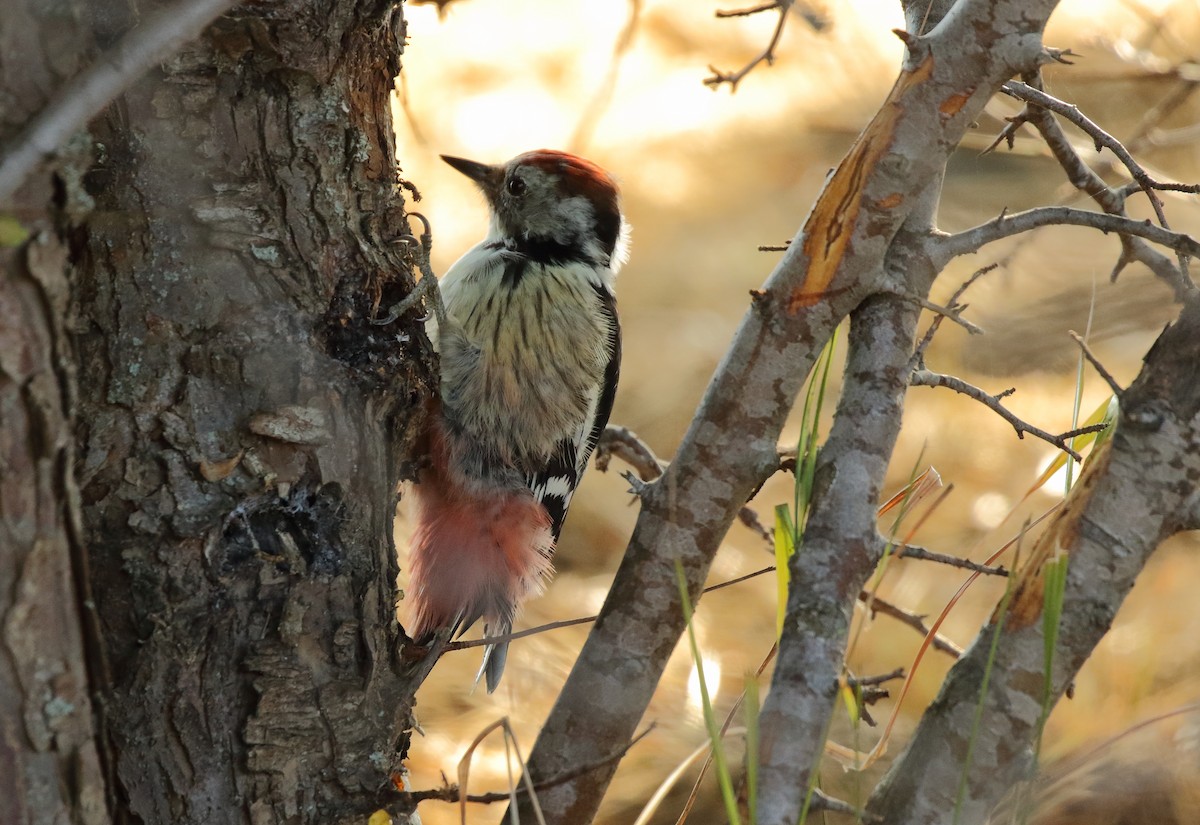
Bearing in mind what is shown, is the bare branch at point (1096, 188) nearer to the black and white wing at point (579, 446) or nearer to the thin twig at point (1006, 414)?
the thin twig at point (1006, 414)

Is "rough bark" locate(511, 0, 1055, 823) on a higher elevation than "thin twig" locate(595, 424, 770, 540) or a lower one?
lower

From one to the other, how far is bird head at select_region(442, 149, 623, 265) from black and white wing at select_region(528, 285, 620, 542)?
0.47 ft

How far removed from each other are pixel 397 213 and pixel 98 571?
589 mm

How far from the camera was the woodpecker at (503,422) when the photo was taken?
6.31ft

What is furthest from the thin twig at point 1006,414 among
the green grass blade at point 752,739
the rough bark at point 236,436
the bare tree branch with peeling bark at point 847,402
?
the rough bark at point 236,436

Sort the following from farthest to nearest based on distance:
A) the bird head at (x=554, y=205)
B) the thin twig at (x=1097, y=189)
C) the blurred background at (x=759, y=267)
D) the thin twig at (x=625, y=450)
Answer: the blurred background at (x=759, y=267) → the bird head at (x=554, y=205) → the thin twig at (x=625, y=450) → the thin twig at (x=1097, y=189)

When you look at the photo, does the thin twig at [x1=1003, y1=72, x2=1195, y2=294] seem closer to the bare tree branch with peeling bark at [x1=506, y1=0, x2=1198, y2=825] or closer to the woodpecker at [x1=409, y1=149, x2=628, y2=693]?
the bare tree branch with peeling bark at [x1=506, y1=0, x2=1198, y2=825]

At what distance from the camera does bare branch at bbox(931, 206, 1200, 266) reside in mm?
1297

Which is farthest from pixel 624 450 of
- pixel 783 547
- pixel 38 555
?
pixel 38 555

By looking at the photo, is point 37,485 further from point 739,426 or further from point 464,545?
point 464,545

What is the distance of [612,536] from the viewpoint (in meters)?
3.63

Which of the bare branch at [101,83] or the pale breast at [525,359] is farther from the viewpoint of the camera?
the pale breast at [525,359]

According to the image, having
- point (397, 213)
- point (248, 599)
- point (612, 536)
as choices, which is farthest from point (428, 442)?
point (612, 536)

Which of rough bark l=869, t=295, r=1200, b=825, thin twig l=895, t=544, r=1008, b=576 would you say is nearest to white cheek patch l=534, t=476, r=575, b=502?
thin twig l=895, t=544, r=1008, b=576
